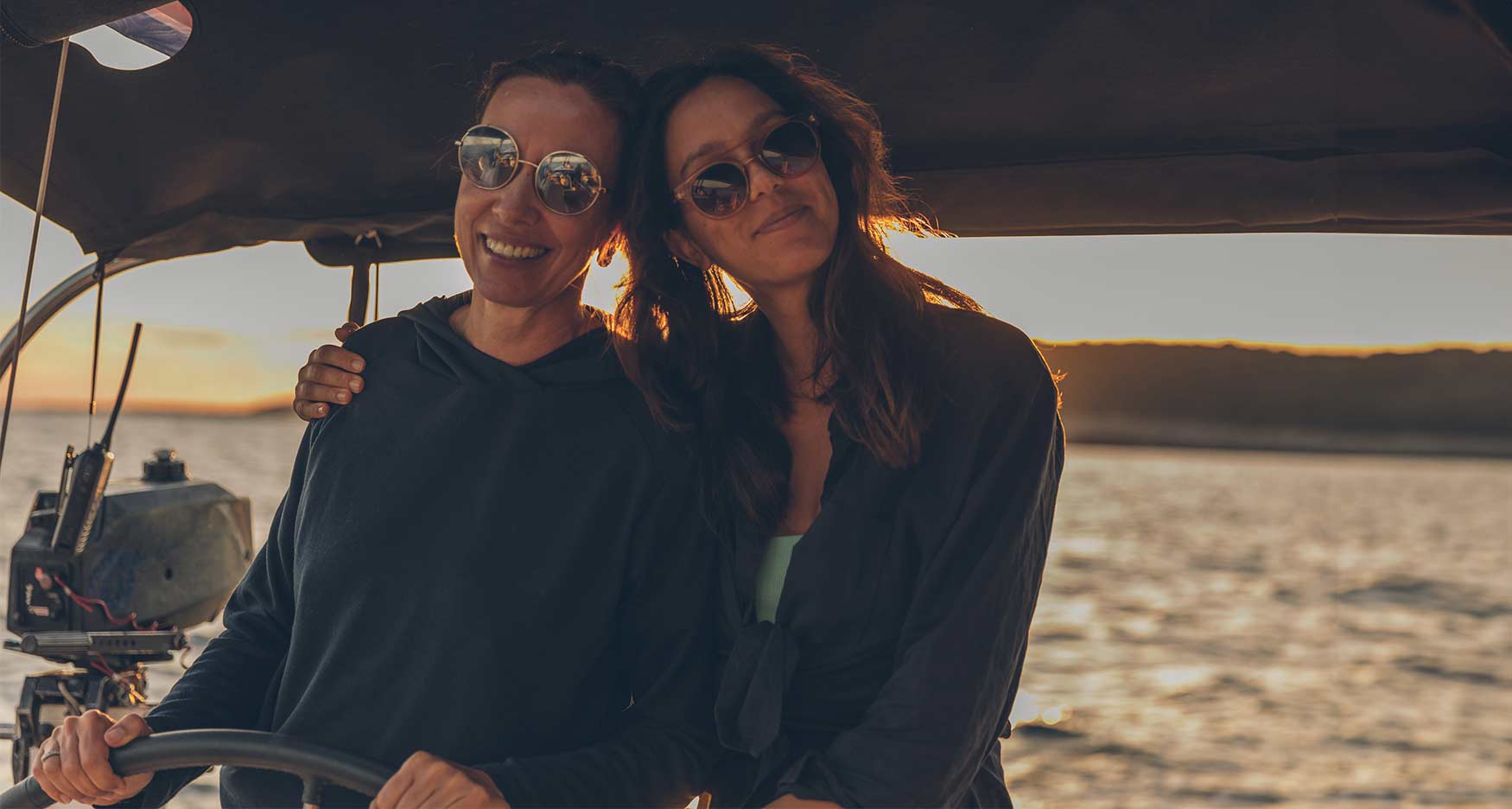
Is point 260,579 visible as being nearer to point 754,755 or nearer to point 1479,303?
point 754,755

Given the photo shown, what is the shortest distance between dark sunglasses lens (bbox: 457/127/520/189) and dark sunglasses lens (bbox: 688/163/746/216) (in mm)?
250

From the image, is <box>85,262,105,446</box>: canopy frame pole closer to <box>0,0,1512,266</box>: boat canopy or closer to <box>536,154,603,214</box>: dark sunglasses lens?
<box>0,0,1512,266</box>: boat canopy

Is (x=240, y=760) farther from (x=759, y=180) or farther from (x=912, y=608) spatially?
(x=759, y=180)

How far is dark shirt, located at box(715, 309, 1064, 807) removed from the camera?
1.50 m

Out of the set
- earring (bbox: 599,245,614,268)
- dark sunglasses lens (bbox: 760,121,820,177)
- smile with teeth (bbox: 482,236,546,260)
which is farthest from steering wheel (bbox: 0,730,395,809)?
dark sunglasses lens (bbox: 760,121,820,177)

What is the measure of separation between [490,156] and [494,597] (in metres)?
0.59

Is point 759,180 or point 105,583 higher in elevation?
point 759,180

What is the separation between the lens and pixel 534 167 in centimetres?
169

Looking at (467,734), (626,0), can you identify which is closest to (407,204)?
(626,0)

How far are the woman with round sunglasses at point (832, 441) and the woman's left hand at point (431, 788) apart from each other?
1.21 feet

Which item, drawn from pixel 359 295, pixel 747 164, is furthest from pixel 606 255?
pixel 359 295

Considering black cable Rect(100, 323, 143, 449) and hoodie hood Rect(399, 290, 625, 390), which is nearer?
hoodie hood Rect(399, 290, 625, 390)

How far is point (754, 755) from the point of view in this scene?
1613 mm

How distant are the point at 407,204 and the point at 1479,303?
2.12 metres
